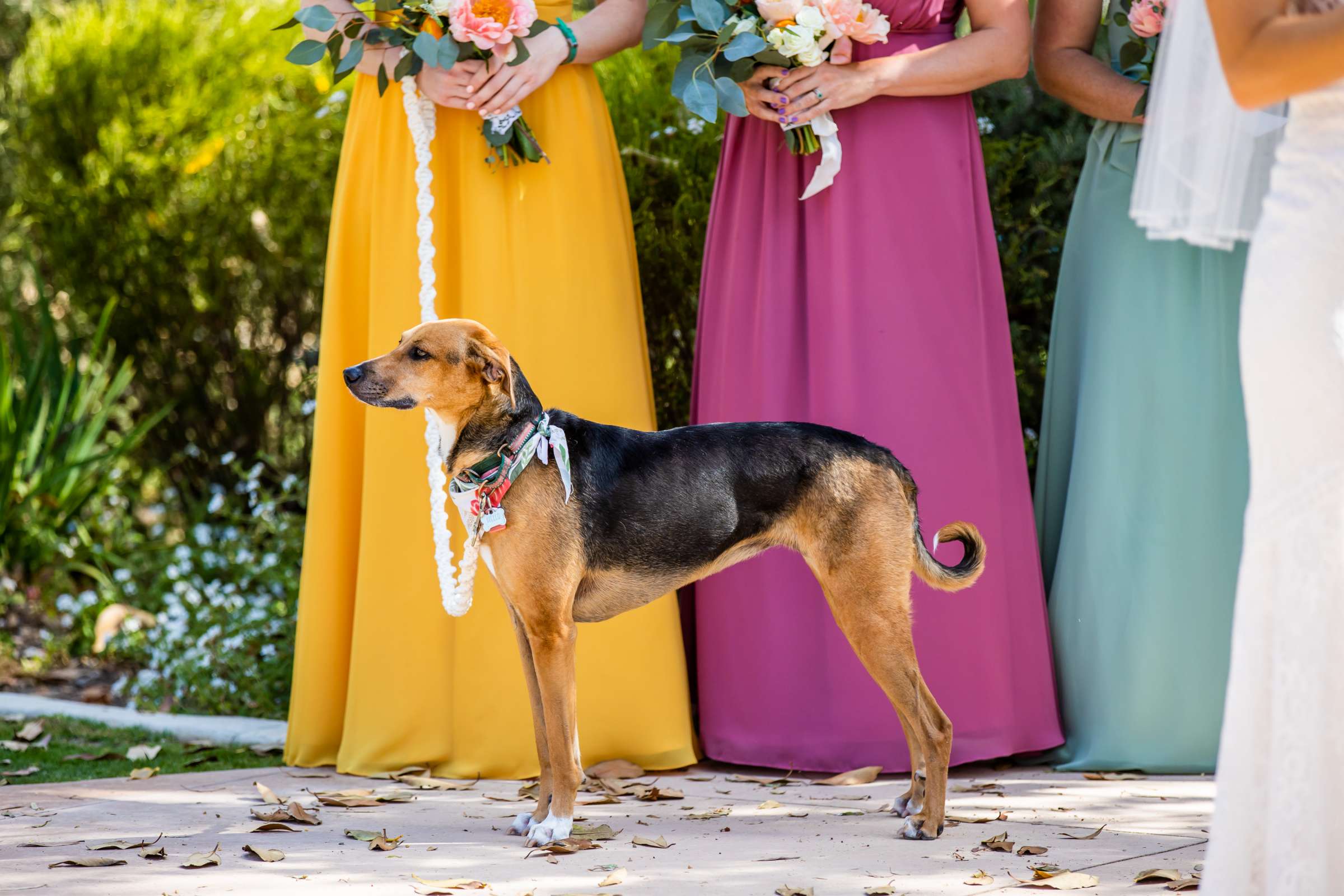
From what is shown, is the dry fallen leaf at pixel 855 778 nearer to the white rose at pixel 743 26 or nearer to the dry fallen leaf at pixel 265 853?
the dry fallen leaf at pixel 265 853

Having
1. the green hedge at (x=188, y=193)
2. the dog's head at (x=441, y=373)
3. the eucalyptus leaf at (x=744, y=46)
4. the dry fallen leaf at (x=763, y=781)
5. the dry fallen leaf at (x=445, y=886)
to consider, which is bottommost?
the dry fallen leaf at (x=445, y=886)

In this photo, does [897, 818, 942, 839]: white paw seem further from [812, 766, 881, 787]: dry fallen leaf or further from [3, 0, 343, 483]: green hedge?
[3, 0, 343, 483]: green hedge

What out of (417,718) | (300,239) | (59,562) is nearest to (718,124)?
(417,718)

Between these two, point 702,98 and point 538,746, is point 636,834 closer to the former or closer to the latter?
point 538,746

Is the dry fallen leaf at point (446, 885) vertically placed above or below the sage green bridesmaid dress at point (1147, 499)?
below

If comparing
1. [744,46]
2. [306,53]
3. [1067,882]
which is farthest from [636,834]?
[306,53]

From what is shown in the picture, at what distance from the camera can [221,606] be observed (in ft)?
20.2

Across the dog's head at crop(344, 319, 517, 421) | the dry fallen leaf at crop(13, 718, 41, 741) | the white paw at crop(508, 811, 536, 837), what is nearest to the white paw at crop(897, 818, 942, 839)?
the white paw at crop(508, 811, 536, 837)

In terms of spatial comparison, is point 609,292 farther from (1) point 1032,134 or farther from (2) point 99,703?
(2) point 99,703

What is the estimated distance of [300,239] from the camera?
7.68 meters

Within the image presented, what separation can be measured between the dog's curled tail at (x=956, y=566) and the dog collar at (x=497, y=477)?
101cm

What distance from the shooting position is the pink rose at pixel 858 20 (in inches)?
162

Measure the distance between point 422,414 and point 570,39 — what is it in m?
1.31

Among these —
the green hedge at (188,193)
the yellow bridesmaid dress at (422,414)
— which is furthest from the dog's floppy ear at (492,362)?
the green hedge at (188,193)
